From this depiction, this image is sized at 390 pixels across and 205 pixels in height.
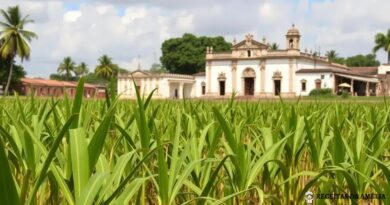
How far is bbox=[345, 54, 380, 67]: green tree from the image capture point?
245 feet

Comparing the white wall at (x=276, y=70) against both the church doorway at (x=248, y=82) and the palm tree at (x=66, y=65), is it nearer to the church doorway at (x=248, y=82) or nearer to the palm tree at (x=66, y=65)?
the church doorway at (x=248, y=82)

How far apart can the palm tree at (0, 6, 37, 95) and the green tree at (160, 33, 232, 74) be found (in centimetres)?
2622

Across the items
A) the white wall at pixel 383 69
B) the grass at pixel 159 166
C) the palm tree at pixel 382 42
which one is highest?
the palm tree at pixel 382 42

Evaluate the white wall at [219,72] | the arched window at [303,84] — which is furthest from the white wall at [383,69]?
the white wall at [219,72]

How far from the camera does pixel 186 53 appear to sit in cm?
6359

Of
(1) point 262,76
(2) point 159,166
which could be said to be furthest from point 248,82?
(2) point 159,166

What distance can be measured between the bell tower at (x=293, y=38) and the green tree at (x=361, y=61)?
92.1 feet

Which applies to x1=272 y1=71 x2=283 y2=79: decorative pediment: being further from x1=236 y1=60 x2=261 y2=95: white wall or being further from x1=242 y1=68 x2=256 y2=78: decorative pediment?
x1=242 y1=68 x2=256 y2=78: decorative pediment

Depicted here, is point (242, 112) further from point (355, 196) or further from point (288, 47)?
point (288, 47)

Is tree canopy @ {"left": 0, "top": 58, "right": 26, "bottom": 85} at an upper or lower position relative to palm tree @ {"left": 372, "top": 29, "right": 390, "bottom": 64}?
lower

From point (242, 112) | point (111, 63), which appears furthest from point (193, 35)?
point (242, 112)

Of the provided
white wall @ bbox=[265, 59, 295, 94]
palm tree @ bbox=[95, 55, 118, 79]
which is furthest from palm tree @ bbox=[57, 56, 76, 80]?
white wall @ bbox=[265, 59, 295, 94]

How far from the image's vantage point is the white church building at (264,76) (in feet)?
152

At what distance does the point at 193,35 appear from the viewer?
6556 cm
